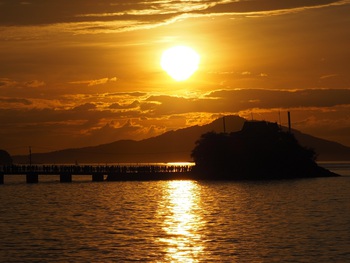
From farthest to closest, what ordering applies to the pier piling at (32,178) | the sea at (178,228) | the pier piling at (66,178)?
the pier piling at (66,178), the pier piling at (32,178), the sea at (178,228)

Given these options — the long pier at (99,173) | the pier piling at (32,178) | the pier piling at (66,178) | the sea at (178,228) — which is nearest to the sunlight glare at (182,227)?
the sea at (178,228)

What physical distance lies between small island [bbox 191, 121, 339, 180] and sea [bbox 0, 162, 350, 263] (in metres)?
55.1

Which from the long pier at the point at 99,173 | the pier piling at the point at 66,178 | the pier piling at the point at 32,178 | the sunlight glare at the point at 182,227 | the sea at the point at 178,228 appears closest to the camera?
the sea at the point at 178,228

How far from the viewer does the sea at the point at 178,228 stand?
195 feet

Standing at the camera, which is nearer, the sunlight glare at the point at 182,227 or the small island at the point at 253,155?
the sunlight glare at the point at 182,227

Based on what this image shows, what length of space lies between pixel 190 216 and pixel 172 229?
15.5 metres

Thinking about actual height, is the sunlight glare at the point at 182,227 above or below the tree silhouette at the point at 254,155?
below

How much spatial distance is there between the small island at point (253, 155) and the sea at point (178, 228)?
5511 cm

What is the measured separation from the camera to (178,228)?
258ft

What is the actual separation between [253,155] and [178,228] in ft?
361

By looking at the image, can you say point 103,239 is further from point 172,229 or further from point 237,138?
point 237,138

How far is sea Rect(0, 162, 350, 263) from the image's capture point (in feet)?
195

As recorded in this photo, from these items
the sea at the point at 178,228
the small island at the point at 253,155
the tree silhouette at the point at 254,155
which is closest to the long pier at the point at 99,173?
the small island at the point at 253,155

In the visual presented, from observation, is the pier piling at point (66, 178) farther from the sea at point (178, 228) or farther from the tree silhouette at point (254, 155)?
the sea at point (178, 228)
